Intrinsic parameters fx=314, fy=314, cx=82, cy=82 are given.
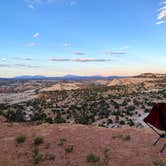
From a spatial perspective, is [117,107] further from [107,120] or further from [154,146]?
[154,146]

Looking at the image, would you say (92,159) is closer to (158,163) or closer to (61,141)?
(158,163)

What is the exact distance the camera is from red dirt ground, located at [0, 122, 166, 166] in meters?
9.54

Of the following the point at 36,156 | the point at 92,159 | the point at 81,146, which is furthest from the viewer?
the point at 81,146

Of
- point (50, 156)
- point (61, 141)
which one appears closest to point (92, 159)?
point (50, 156)

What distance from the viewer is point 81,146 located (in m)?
11.2

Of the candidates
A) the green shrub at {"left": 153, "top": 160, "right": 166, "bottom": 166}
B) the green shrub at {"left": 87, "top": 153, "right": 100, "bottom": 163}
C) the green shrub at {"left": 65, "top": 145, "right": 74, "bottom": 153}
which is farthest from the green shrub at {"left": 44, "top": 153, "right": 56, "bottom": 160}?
the green shrub at {"left": 153, "top": 160, "right": 166, "bottom": 166}

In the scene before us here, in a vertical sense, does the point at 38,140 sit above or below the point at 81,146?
above

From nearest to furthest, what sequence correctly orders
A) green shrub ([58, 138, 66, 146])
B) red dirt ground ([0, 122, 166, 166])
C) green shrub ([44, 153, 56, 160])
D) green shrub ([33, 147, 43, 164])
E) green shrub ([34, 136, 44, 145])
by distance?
green shrub ([33, 147, 43, 164]) < red dirt ground ([0, 122, 166, 166]) < green shrub ([44, 153, 56, 160]) < green shrub ([58, 138, 66, 146]) < green shrub ([34, 136, 44, 145])

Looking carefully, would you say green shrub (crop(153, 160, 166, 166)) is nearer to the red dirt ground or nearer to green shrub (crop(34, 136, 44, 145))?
the red dirt ground

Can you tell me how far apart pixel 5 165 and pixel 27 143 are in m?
2.44

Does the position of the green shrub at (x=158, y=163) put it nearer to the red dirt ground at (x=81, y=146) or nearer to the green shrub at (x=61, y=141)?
the red dirt ground at (x=81, y=146)

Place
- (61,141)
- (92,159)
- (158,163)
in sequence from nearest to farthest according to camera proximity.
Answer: (158,163), (92,159), (61,141)

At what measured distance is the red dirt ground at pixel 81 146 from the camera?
9.54 m

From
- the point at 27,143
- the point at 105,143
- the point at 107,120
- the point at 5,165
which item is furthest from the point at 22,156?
the point at 107,120
